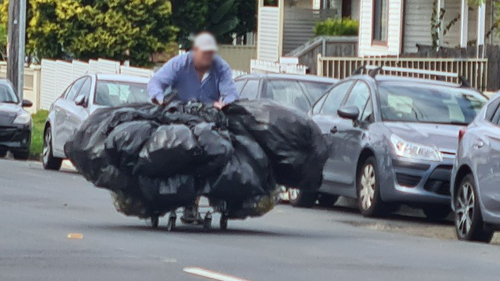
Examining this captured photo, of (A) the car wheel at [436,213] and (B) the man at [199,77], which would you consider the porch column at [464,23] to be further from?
(B) the man at [199,77]

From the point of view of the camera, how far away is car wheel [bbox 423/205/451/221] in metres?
16.7

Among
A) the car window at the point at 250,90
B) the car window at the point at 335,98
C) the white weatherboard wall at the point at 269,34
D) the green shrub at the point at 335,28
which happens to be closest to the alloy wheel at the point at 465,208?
the car window at the point at 335,98

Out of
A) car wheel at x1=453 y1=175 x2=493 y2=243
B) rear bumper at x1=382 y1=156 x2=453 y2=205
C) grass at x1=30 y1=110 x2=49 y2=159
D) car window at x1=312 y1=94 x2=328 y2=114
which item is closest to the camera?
car wheel at x1=453 y1=175 x2=493 y2=243

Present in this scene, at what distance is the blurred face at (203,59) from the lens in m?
12.3

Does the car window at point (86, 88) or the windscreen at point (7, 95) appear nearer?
the car window at point (86, 88)

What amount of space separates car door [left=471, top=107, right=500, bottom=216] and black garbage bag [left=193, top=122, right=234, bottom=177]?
94.5 inches

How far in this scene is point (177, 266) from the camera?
9.59m

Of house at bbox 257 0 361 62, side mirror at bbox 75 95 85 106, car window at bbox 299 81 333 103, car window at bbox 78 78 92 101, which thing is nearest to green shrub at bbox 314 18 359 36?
house at bbox 257 0 361 62

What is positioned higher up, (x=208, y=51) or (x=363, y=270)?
(x=208, y=51)

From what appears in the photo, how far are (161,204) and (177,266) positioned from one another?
257 centimetres

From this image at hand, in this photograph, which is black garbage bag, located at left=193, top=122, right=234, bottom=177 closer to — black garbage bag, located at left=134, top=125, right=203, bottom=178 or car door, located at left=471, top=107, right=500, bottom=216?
black garbage bag, located at left=134, top=125, right=203, bottom=178

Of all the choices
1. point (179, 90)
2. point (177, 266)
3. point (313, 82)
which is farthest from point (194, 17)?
point (177, 266)

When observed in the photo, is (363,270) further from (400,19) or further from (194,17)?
(194,17)

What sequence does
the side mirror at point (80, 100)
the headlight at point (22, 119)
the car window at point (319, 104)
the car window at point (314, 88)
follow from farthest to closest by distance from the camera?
the headlight at point (22, 119)
the side mirror at point (80, 100)
the car window at point (314, 88)
the car window at point (319, 104)
